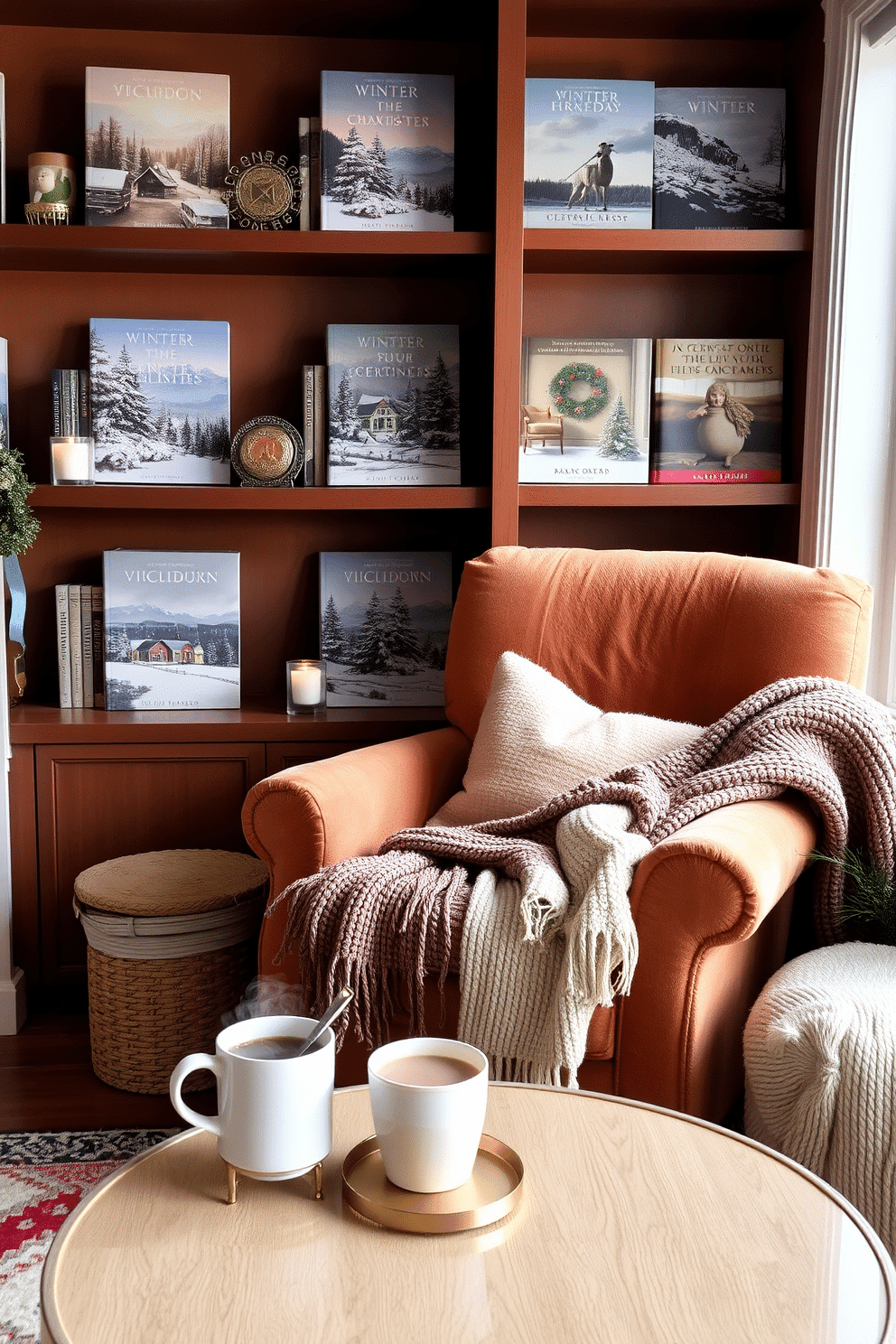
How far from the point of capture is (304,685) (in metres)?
2.42

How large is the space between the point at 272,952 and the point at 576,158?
5.91ft

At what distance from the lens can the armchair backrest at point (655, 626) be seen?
1.92 metres

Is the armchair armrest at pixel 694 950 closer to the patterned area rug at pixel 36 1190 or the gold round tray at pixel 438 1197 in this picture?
the gold round tray at pixel 438 1197

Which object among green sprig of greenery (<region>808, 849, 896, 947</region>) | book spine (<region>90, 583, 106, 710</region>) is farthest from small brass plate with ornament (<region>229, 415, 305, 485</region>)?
green sprig of greenery (<region>808, 849, 896, 947</region>)

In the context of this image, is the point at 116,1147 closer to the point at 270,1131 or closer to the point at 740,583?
the point at 270,1131

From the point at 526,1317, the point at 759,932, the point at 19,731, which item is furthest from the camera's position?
the point at 19,731

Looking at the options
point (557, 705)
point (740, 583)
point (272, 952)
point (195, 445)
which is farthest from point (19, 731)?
point (740, 583)

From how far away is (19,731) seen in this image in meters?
2.31

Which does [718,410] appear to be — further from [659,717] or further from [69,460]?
[69,460]

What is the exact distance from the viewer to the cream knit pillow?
1.84 m

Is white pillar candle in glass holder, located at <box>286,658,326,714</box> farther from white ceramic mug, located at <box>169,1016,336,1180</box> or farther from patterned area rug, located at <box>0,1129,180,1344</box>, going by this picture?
white ceramic mug, located at <box>169,1016,336,1180</box>

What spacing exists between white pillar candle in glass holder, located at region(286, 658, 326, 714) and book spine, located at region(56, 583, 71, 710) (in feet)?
1.68

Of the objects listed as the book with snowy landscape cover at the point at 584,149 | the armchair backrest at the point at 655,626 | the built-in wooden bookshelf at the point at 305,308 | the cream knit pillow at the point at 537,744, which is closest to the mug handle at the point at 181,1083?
the cream knit pillow at the point at 537,744

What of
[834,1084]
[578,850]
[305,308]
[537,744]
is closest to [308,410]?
[305,308]
